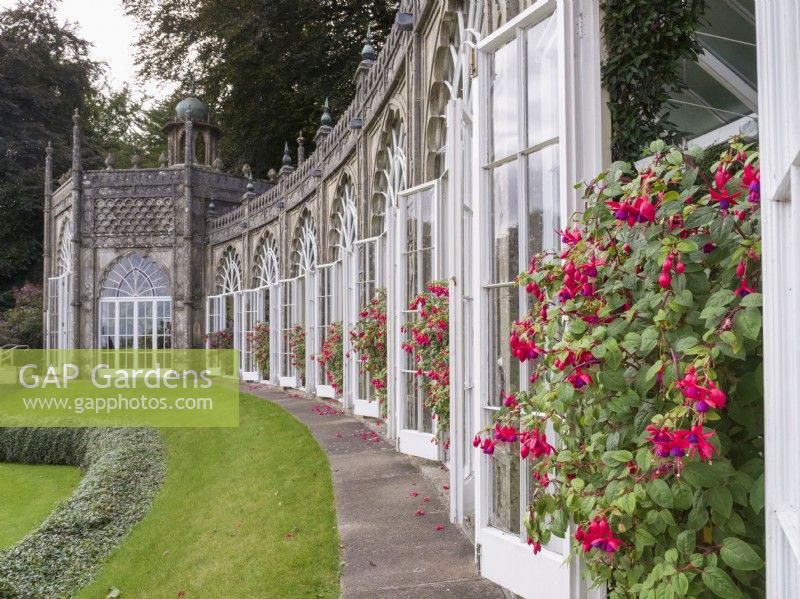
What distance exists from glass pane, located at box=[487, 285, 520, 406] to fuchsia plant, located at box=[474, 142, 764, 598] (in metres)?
0.82

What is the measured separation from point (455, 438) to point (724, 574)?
232 cm

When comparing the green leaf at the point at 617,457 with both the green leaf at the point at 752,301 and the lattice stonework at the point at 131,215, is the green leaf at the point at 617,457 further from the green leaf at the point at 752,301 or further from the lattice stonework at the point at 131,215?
the lattice stonework at the point at 131,215

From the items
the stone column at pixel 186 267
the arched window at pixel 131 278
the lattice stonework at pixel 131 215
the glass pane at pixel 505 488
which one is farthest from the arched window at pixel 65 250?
the glass pane at pixel 505 488

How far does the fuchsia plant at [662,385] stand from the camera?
1503 millimetres

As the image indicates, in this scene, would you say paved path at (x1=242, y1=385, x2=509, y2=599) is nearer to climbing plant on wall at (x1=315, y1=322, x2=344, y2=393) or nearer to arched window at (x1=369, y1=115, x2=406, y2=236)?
arched window at (x1=369, y1=115, x2=406, y2=236)

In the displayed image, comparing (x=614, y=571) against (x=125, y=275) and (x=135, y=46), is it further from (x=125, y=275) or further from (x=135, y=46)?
(x=135, y=46)

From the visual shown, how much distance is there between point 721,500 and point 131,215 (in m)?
18.3

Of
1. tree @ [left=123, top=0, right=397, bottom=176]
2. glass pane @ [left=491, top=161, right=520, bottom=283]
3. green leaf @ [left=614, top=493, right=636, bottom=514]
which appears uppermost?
tree @ [left=123, top=0, right=397, bottom=176]

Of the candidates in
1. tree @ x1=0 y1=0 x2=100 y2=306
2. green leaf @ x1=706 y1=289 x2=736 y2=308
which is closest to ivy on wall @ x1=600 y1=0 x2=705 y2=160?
green leaf @ x1=706 y1=289 x2=736 y2=308

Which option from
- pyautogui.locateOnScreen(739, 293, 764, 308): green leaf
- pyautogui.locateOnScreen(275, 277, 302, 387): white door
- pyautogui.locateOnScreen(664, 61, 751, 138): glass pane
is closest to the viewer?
pyautogui.locateOnScreen(739, 293, 764, 308): green leaf

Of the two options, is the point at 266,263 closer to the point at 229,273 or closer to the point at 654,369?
the point at 229,273

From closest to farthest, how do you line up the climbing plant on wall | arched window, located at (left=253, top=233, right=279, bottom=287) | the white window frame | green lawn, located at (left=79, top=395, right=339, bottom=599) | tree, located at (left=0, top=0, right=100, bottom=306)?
green lawn, located at (left=79, top=395, right=339, bottom=599)
the white window frame
the climbing plant on wall
arched window, located at (left=253, top=233, right=279, bottom=287)
tree, located at (left=0, top=0, right=100, bottom=306)

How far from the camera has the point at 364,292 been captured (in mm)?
8375

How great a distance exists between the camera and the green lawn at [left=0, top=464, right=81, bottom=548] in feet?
23.3
